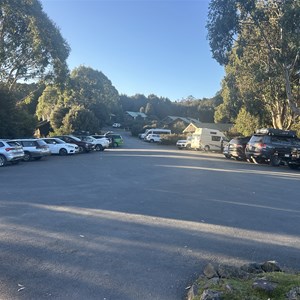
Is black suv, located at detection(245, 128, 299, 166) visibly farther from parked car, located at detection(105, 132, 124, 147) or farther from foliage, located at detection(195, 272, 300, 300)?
parked car, located at detection(105, 132, 124, 147)

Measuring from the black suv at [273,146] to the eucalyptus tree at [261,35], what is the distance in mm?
3468

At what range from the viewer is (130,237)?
6191 millimetres

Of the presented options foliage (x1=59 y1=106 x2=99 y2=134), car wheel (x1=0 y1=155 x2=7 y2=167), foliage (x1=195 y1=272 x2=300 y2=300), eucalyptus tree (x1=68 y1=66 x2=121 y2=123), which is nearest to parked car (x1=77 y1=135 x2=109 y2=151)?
foliage (x1=59 y1=106 x2=99 y2=134)

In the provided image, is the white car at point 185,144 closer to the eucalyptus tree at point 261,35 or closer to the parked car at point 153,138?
the parked car at point 153,138

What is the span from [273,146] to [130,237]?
18.9 meters

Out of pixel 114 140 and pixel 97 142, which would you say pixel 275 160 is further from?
pixel 114 140

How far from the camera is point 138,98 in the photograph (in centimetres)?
13488

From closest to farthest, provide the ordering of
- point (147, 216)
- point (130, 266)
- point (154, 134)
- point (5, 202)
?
point (130, 266), point (147, 216), point (5, 202), point (154, 134)

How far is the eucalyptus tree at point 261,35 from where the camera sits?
22.0 m

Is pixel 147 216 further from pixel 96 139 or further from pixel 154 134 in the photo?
pixel 154 134

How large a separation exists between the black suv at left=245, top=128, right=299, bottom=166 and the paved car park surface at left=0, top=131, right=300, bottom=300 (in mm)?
12208

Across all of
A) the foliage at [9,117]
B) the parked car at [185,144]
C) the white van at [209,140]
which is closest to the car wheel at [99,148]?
the foliage at [9,117]

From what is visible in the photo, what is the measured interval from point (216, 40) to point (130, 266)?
22912mm

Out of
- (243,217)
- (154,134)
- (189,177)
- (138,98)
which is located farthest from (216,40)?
(138,98)
